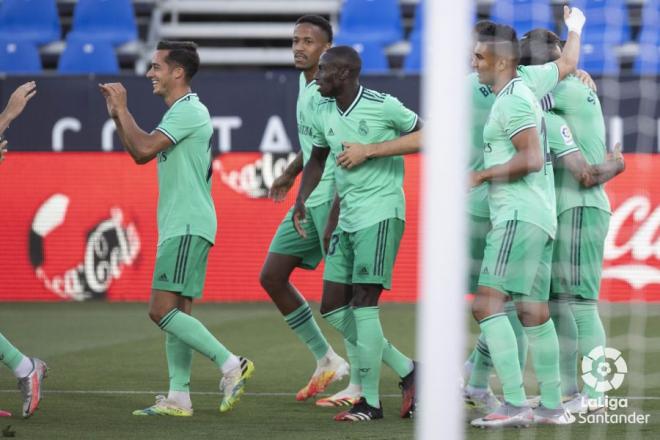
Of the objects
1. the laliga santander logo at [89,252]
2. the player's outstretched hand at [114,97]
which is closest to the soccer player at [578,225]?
the player's outstretched hand at [114,97]

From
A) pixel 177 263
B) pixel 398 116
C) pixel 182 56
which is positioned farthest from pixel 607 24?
pixel 177 263

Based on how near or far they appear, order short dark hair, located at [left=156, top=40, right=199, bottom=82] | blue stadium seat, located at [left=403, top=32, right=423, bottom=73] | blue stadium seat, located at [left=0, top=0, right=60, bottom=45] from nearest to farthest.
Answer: short dark hair, located at [left=156, top=40, right=199, bottom=82] < blue stadium seat, located at [left=403, top=32, right=423, bottom=73] < blue stadium seat, located at [left=0, top=0, right=60, bottom=45]

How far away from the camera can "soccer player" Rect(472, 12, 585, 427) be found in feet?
18.0

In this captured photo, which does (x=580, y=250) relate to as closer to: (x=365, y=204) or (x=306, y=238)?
(x=365, y=204)

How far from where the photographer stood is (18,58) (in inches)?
529

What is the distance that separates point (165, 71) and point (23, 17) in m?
8.13

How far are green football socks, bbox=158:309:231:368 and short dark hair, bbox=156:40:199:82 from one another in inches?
47.1

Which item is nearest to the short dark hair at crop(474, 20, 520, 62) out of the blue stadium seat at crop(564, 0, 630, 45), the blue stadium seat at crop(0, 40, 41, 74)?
the blue stadium seat at crop(564, 0, 630, 45)

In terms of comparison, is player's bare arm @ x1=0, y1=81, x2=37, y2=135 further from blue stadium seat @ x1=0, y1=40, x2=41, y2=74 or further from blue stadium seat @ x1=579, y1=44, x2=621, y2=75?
blue stadium seat @ x1=0, y1=40, x2=41, y2=74

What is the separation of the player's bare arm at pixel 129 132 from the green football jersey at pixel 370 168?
0.84 m

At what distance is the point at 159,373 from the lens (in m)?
7.68

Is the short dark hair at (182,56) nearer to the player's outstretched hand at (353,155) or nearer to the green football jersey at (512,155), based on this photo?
the player's outstretched hand at (353,155)

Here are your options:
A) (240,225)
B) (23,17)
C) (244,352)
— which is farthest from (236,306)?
(23,17)

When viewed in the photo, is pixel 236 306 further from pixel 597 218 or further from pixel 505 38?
pixel 505 38
